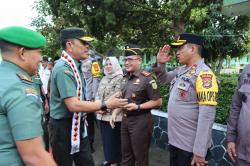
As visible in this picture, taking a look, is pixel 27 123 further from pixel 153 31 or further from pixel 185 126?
pixel 153 31

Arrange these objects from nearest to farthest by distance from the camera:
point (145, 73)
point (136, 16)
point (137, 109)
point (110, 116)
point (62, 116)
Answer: point (62, 116), point (137, 109), point (145, 73), point (110, 116), point (136, 16)

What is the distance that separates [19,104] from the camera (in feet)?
5.27

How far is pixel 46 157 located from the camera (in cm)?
170

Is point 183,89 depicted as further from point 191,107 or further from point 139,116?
point 139,116

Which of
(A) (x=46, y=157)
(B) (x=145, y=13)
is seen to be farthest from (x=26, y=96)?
(B) (x=145, y=13)

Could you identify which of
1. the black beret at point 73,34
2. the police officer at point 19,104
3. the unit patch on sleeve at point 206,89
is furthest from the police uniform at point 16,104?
the unit patch on sleeve at point 206,89

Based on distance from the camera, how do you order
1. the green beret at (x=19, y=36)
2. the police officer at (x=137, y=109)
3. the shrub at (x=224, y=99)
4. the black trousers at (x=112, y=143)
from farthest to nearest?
the black trousers at (x=112, y=143) < the shrub at (x=224, y=99) < the police officer at (x=137, y=109) < the green beret at (x=19, y=36)

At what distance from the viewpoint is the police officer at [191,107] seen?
2785mm

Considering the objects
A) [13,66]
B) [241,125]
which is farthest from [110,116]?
[13,66]

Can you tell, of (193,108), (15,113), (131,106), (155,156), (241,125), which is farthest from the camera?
(155,156)

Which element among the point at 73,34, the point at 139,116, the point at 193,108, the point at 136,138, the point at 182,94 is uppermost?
the point at 73,34

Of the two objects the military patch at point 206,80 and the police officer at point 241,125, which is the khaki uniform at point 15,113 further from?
the police officer at point 241,125

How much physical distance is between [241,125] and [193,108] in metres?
0.46

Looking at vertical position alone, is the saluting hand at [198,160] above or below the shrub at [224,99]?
below
